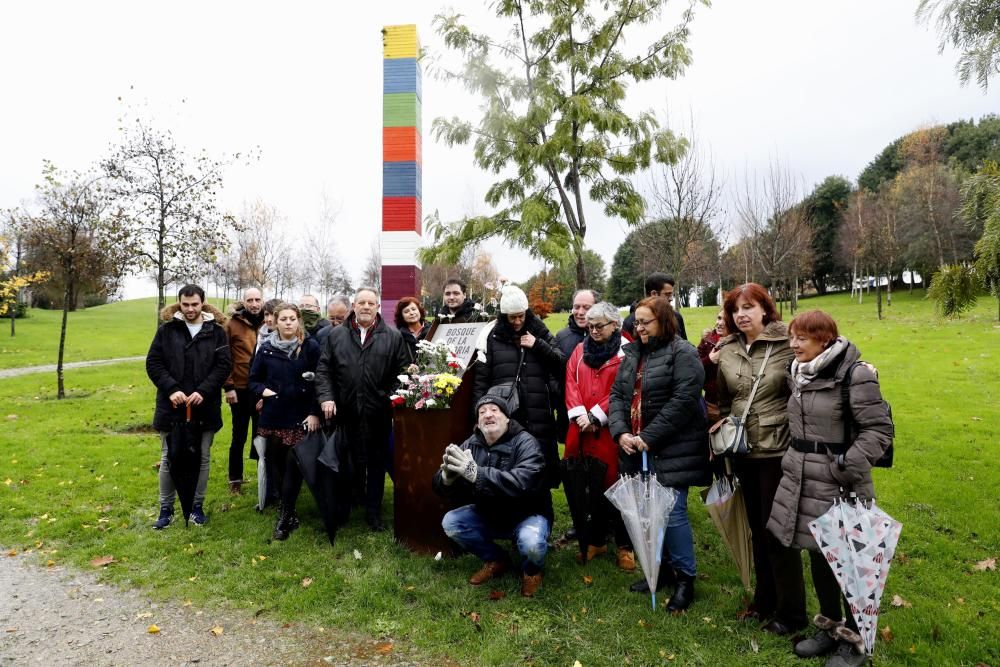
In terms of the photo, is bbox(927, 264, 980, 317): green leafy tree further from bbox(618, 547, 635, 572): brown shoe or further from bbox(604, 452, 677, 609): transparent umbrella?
bbox(618, 547, 635, 572): brown shoe

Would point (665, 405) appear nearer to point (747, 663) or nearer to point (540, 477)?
point (540, 477)

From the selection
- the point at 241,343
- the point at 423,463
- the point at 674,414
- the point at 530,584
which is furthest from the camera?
the point at 241,343

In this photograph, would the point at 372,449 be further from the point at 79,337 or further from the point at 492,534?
the point at 79,337

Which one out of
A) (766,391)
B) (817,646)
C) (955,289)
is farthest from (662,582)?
(955,289)

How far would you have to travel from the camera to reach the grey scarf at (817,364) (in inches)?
113

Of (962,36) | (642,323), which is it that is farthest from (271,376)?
(962,36)

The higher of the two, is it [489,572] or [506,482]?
[506,482]

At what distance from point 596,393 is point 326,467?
238 cm

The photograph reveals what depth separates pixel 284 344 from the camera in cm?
512

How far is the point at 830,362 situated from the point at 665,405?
3.29ft

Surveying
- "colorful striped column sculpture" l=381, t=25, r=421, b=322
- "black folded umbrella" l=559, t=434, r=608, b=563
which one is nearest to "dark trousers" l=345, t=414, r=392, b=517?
"black folded umbrella" l=559, t=434, r=608, b=563

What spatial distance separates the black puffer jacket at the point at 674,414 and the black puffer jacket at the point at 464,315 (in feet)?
6.57

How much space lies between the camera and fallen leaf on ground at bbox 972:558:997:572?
4.18 meters

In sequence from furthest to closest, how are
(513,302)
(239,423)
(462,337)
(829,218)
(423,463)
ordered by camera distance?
(829,218) → (239,423) → (462,337) → (423,463) → (513,302)
